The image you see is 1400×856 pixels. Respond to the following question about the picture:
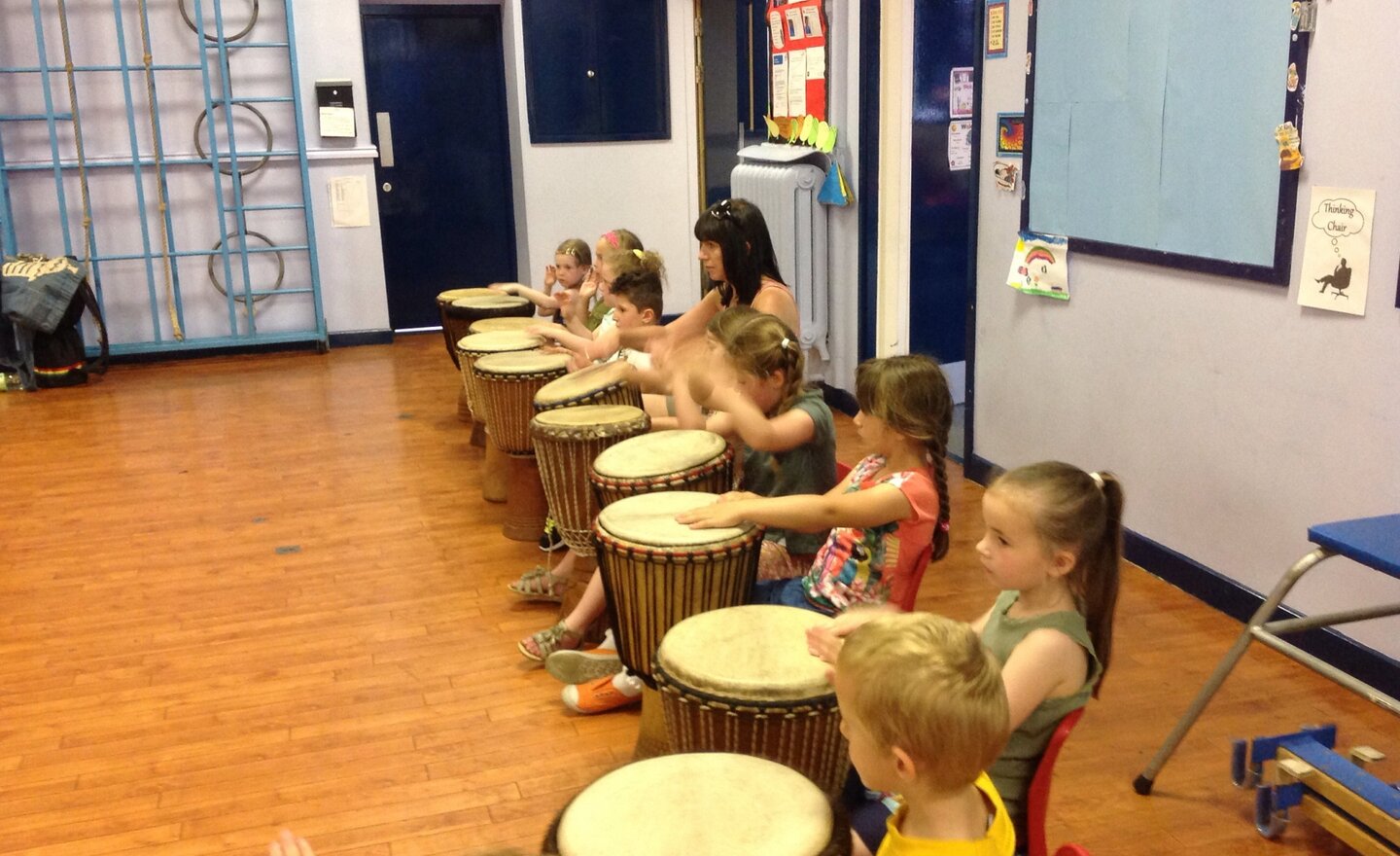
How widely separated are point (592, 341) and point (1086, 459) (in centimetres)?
169

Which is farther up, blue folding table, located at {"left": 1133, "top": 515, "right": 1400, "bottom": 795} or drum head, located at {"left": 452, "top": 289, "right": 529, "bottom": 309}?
drum head, located at {"left": 452, "top": 289, "right": 529, "bottom": 309}

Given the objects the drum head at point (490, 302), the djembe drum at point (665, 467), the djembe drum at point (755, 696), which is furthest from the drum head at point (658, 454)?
the drum head at point (490, 302)

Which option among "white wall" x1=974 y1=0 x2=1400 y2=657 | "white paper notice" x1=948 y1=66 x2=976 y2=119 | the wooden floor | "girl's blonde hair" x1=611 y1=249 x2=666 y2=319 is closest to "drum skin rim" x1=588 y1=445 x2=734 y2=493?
the wooden floor

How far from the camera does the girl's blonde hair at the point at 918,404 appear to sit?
2.14 m

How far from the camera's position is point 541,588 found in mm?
3549

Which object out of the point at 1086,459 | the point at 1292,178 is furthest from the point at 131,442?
the point at 1292,178

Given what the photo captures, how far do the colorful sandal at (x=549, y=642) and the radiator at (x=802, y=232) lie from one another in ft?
8.84

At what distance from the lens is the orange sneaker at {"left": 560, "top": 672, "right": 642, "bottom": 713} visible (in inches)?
114

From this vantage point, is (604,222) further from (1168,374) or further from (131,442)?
(1168,374)

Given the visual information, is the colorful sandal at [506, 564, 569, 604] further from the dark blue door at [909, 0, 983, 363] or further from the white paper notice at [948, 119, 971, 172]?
the white paper notice at [948, 119, 971, 172]

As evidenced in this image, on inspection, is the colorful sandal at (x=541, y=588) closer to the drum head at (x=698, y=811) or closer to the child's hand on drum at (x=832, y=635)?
the child's hand on drum at (x=832, y=635)

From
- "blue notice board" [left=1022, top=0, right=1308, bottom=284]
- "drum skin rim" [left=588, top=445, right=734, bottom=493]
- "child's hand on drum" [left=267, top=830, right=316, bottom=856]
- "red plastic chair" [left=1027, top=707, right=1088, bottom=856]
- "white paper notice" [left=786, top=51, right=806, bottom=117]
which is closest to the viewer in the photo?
"child's hand on drum" [left=267, top=830, right=316, bottom=856]

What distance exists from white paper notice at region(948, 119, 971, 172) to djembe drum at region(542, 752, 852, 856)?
163 inches

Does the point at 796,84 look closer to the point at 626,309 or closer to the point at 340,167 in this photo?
the point at 626,309
